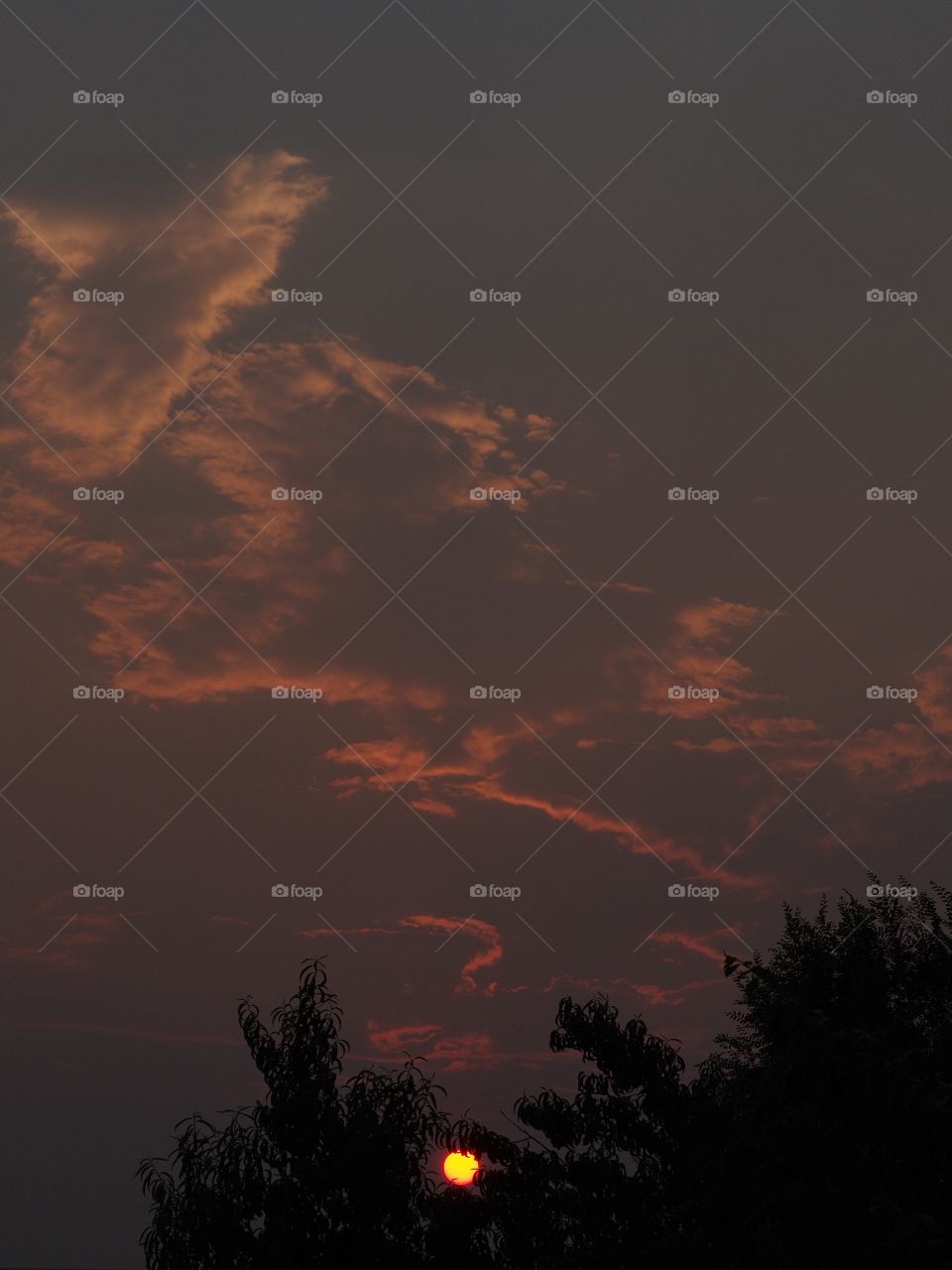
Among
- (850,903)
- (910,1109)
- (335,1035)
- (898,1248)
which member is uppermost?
(850,903)

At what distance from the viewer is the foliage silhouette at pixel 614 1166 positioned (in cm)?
1286

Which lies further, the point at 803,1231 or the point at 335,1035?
the point at 335,1035

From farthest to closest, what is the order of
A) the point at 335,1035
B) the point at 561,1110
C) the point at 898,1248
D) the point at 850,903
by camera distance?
the point at 850,903
the point at 561,1110
the point at 335,1035
the point at 898,1248

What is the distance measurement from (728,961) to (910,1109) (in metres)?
4.68

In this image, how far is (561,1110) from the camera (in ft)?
59.0

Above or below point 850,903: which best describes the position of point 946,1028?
below

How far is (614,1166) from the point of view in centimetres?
1741

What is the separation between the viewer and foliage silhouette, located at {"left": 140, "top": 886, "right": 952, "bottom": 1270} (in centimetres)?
1286

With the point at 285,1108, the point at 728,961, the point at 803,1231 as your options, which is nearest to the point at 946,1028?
the point at 728,961

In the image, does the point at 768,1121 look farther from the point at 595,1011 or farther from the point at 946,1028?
the point at 946,1028

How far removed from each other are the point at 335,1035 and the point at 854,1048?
19.4 feet

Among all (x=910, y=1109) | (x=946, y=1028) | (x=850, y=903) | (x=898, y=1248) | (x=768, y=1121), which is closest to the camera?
(x=898, y=1248)

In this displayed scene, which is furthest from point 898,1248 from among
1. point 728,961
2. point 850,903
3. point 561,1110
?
point 850,903

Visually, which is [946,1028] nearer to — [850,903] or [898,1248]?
[850,903]
